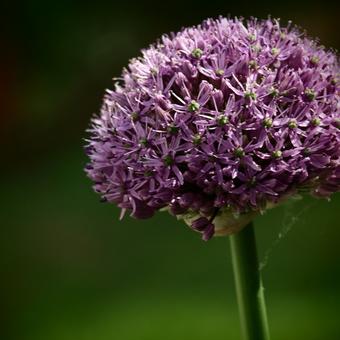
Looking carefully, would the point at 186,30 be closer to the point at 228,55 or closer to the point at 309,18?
the point at 228,55

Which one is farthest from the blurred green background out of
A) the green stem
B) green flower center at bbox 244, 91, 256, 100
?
green flower center at bbox 244, 91, 256, 100

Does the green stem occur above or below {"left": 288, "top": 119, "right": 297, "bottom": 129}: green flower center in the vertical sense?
below

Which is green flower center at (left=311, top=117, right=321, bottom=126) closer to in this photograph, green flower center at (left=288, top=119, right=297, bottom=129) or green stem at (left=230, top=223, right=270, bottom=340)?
green flower center at (left=288, top=119, right=297, bottom=129)

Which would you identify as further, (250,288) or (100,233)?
(100,233)

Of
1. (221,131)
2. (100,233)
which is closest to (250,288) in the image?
(221,131)

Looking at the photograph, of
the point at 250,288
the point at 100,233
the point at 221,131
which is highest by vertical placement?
the point at 100,233

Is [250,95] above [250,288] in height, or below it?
above

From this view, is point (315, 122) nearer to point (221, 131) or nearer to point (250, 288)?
point (221, 131)
